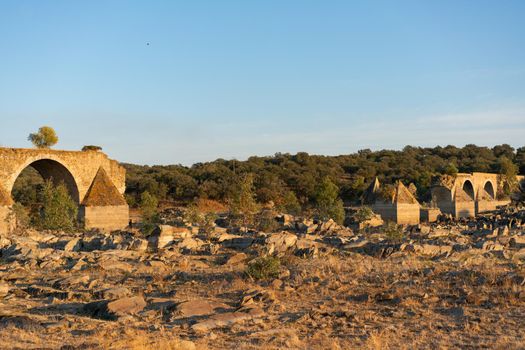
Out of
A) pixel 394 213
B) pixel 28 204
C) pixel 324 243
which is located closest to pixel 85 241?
pixel 324 243

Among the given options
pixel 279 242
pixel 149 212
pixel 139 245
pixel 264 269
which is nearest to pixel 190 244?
pixel 139 245

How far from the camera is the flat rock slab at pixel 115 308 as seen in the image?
23.9ft

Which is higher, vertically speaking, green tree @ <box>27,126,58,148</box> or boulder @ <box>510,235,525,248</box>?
green tree @ <box>27,126,58,148</box>

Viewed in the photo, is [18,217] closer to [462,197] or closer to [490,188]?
[462,197]

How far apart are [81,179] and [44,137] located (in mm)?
2968

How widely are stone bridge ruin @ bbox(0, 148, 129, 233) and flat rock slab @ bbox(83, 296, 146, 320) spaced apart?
12.7 metres

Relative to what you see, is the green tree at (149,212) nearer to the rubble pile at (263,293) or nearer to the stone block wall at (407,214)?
the rubble pile at (263,293)

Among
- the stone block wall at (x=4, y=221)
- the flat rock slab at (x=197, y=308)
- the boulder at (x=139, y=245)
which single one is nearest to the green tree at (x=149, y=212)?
the stone block wall at (x=4, y=221)

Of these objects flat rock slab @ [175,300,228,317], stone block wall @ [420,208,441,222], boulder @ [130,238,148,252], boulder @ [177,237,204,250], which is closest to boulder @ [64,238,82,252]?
boulder @ [130,238,148,252]

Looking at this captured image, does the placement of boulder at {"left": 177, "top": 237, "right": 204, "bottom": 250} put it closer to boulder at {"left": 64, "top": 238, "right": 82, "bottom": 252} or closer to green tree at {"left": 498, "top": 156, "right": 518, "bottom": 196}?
boulder at {"left": 64, "top": 238, "right": 82, "bottom": 252}

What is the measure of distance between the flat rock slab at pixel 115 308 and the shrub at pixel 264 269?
2.63 m

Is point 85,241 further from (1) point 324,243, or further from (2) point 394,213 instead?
(2) point 394,213

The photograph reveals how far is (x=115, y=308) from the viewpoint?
742 cm

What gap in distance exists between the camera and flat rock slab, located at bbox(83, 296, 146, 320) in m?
7.27
